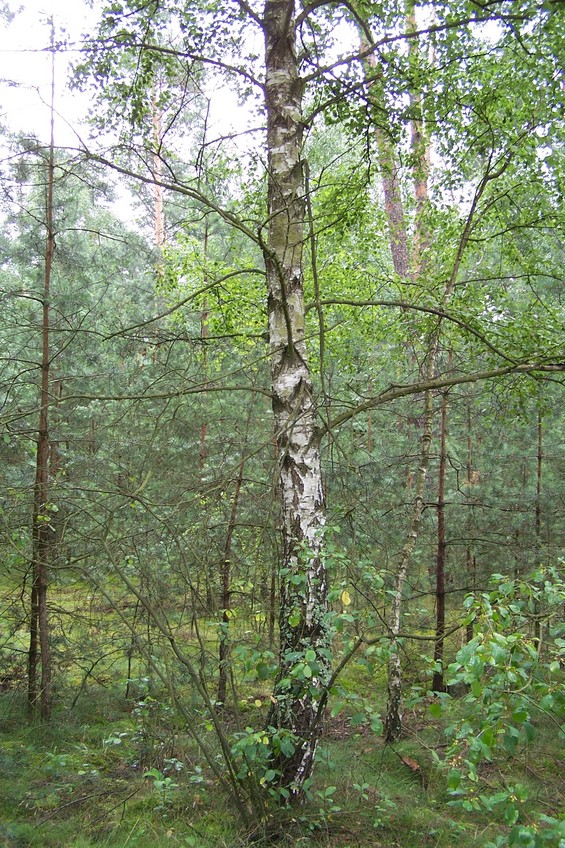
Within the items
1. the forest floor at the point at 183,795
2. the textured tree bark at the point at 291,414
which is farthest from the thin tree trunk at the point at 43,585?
the textured tree bark at the point at 291,414

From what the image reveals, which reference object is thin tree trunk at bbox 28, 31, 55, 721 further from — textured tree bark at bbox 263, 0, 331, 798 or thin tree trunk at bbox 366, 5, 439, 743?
thin tree trunk at bbox 366, 5, 439, 743

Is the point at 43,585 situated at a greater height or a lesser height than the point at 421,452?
lesser

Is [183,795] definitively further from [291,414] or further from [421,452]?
[421,452]

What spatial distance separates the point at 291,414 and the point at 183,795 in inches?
129

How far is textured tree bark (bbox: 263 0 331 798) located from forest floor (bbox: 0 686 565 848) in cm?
37

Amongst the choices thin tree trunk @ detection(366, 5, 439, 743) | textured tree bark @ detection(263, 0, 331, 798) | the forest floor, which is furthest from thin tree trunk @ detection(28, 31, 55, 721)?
thin tree trunk @ detection(366, 5, 439, 743)

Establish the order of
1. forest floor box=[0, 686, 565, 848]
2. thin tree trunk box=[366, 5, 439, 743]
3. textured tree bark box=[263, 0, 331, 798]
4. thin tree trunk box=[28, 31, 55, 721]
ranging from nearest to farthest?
textured tree bark box=[263, 0, 331, 798], forest floor box=[0, 686, 565, 848], thin tree trunk box=[366, 5, 439, 743], thin tree trunk box=[28, 31, 55, 721]

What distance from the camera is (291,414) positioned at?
417cm

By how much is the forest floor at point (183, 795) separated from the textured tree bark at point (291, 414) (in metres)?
0.37

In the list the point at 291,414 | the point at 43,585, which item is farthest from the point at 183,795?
the point at 291,414

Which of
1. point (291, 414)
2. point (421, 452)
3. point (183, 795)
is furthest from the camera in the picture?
point (421, 452)

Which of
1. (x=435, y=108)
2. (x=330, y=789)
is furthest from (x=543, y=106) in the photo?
(x=330, y=789)

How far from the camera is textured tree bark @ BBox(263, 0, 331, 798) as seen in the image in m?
3.85

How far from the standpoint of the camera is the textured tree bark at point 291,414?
3.85 metres
